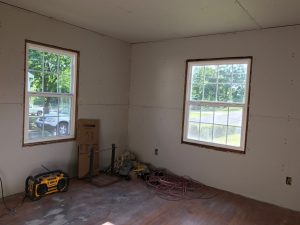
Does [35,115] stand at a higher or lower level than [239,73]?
lower

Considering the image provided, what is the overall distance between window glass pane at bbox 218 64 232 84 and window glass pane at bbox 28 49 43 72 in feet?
9.48

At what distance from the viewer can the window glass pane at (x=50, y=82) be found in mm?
3929

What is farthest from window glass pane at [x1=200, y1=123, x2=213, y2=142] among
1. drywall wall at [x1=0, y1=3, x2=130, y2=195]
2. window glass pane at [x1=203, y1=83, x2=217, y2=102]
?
drywall wall at [x1=0, y1=3, x2=130, y2=195]

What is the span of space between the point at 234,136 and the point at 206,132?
1.66 feet

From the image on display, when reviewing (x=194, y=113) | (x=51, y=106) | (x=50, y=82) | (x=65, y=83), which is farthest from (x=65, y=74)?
(x=194, y=113)

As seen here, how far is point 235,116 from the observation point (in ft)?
13.4

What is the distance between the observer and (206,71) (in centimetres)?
439

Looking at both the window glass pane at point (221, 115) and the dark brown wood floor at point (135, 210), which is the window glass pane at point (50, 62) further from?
the window glass pane at point (221, 115)

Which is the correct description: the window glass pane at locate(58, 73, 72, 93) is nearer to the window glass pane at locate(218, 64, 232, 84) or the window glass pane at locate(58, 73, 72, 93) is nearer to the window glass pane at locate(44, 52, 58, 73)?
the window glass pane at locate(44, 52, 58, 73)

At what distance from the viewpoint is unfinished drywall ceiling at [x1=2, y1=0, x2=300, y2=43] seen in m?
2.93

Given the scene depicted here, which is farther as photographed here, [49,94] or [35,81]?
[49,94]

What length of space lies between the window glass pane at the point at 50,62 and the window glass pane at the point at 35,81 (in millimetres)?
171

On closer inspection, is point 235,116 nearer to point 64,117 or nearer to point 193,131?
point 193,131

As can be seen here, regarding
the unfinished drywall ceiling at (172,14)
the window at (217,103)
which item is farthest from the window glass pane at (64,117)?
the window at (217,103)
